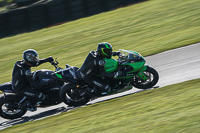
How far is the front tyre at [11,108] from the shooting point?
820cm

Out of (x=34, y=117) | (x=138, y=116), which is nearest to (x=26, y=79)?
(x=34, y=117)

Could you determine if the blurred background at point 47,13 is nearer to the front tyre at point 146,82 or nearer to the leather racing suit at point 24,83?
Result: the leather racing suit at point 24,83

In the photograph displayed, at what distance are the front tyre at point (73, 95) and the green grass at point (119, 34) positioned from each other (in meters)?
4.25

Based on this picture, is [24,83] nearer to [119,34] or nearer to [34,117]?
[34,117]

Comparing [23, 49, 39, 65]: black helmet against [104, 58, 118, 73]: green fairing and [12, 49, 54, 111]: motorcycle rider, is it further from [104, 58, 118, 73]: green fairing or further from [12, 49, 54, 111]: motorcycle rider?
[104, 58, 118, 73]: green fairing

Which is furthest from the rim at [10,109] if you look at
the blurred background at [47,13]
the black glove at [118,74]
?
the blurred background at [47,13]

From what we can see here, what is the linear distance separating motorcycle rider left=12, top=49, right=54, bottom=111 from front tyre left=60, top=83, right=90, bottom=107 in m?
0.64

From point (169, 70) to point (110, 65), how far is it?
2.45m

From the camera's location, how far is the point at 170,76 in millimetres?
9109

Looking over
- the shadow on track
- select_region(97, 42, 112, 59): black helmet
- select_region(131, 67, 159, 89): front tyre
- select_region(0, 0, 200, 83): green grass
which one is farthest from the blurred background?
select_region(131, 67, 159, 89): front tyre

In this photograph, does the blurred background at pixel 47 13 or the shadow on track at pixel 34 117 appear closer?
the shadow on track at pixel 34 117

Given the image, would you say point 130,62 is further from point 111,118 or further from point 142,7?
point 142,7

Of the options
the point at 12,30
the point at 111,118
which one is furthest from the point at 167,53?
the point at 12,30

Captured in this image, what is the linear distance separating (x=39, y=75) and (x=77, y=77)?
1090 mm
